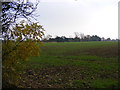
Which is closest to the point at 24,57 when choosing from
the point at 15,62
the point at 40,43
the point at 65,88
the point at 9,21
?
the point at 15,62

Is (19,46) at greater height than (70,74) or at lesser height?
greater

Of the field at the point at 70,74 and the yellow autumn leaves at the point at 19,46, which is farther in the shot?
the field at the point at 70,74

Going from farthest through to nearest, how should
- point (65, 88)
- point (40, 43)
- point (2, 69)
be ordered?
point (65, 88)
point (40, 43)
point (2, 69)

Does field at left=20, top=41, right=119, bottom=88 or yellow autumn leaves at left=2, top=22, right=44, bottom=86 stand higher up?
yellow autumn leaves at left=2, top=22, right=44, bottom=86

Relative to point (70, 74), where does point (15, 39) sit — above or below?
above

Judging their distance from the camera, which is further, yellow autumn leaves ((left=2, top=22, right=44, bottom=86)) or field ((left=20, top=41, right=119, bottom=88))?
field ((left=20, top=41, right=119, bottom=88))

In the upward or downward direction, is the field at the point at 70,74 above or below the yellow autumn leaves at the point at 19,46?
below

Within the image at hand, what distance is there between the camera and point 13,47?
207 inches

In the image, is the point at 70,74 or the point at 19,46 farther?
the point at 70,74

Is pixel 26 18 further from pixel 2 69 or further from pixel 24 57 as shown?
pixel 2 69

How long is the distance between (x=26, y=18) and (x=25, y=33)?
0.64 meters

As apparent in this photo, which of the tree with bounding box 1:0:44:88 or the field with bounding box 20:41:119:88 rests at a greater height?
the tree with bounding box 1:0:44:88

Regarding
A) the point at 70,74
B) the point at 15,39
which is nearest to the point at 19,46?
the point at 15,39

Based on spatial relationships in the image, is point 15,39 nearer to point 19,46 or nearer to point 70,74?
point 19,46
